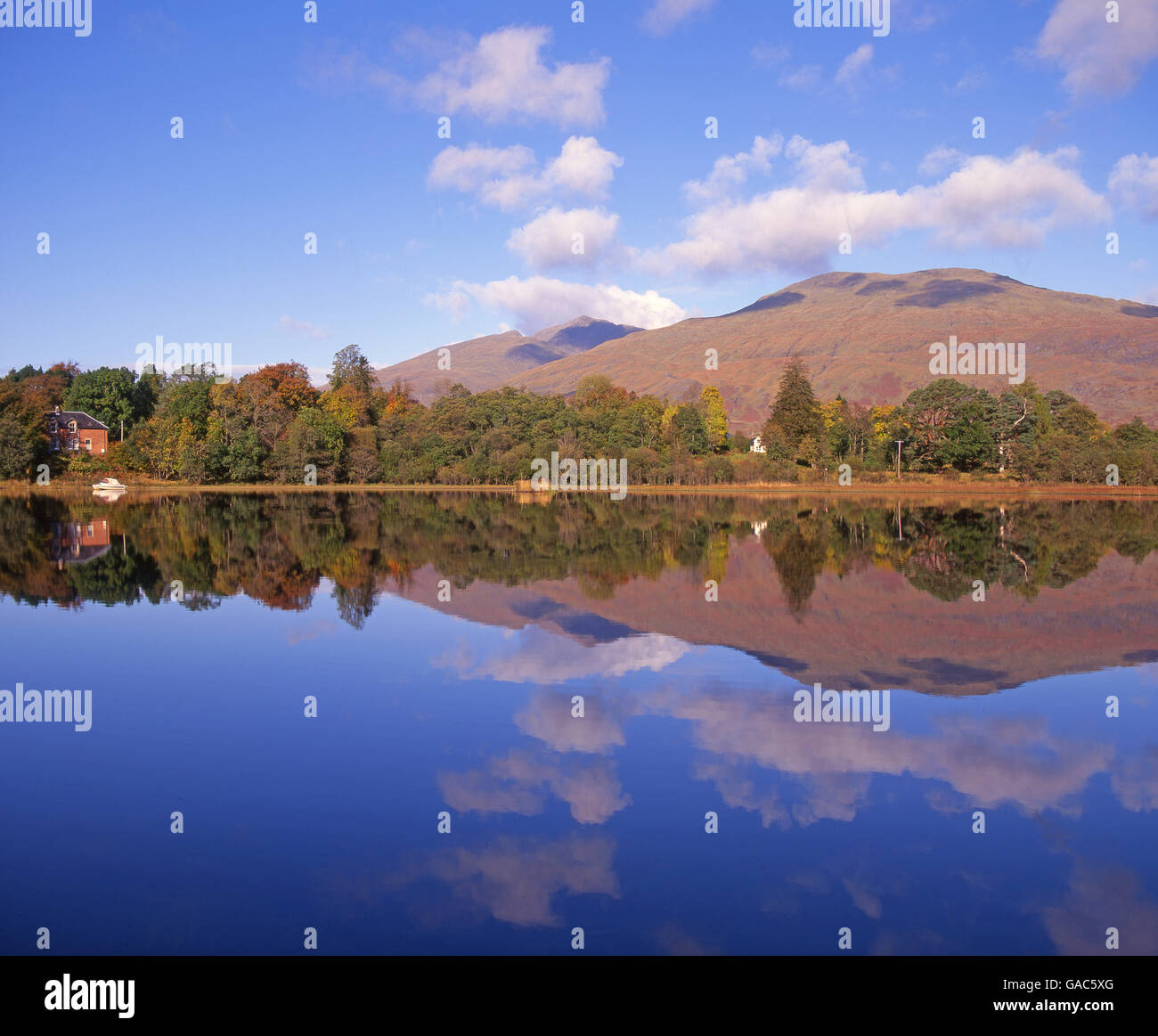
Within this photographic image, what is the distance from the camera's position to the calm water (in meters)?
5.31

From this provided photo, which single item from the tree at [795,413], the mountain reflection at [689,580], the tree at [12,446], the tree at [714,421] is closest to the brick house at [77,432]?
the tree at [12,446]

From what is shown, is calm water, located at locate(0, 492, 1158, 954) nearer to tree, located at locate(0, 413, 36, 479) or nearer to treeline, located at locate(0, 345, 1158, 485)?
treeline, located at locate(0, 345, 1158, 485)

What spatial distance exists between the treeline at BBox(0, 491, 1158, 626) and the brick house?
42.5 m

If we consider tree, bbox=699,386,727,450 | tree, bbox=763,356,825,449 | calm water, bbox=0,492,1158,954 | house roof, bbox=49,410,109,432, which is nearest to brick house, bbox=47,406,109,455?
house roof, bbox=49,410,109,432

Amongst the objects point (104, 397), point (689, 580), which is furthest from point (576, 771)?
point (104, 397)

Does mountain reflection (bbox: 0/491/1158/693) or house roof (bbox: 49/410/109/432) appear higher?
house roof (bbox: 49/410/109/432)

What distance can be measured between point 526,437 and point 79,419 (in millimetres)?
45162

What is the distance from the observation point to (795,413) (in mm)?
85938

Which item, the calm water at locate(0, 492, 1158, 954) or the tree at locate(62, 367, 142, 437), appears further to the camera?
the tree at locate(62, 367, 142, 437)

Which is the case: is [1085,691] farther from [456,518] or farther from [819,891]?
[456,518]

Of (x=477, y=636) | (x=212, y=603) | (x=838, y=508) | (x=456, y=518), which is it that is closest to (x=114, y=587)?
(x=212, y=603)

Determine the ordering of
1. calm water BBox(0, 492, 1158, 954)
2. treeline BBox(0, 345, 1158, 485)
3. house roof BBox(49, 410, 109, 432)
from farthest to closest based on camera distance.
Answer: house roof BBox(49, 410, 109, 432)
treeline BBox(0, 345, 1158, 485)
calm water BBox(0, 492, 1158, 954)

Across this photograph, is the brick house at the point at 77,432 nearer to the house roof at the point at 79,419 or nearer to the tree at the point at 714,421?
the house roof at the point at 79,419
